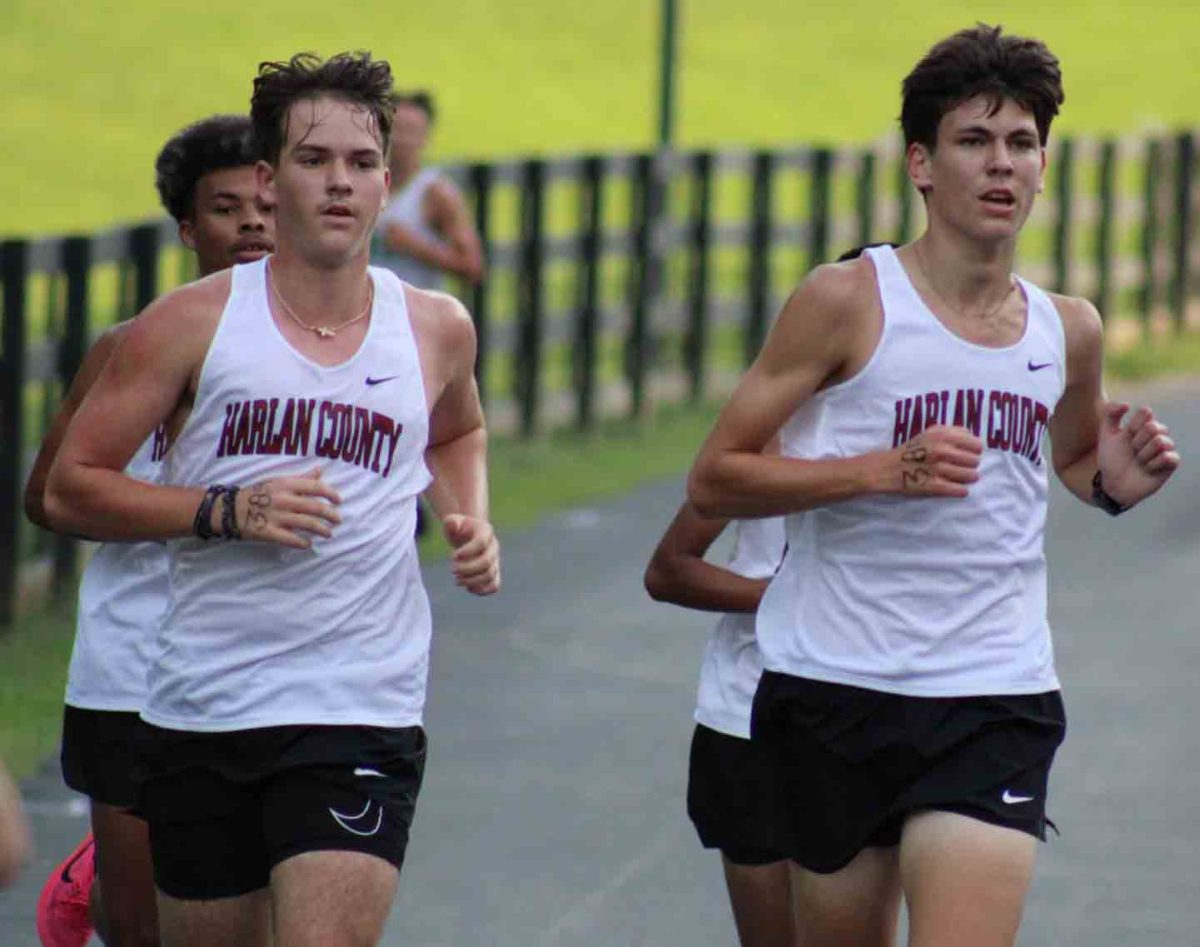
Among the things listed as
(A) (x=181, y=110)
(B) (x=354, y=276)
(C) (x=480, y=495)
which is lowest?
(A) (x=181, y=110)

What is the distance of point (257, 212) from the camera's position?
596 centimetres

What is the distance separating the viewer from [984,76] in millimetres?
5246

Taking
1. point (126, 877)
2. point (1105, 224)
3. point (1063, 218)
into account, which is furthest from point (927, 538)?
point (1105, 224)

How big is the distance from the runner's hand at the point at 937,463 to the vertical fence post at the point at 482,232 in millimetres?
12174

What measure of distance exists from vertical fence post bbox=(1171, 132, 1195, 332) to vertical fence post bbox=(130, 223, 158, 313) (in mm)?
15479

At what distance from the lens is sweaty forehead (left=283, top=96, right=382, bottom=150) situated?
5164mm

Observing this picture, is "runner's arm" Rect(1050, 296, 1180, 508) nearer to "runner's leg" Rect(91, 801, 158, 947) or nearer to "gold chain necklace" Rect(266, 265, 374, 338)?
"gold chain necklace" Rect(266, 265, 374, 338)

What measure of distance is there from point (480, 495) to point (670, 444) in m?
12.5

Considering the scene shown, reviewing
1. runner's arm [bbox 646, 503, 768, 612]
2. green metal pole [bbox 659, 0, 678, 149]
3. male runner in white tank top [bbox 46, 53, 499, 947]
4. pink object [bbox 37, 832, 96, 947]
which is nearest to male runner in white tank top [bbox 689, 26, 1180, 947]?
runner's arm [bbox 646, 503, 768, 612]

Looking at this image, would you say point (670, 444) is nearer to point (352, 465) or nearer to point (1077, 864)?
point (1077, 864)

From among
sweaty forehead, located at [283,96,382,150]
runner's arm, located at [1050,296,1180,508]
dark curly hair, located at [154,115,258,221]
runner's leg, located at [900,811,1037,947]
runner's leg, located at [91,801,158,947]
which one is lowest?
runner's leg, located at [91,801,158,947]

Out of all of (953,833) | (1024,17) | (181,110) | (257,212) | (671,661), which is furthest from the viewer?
(1024,17)

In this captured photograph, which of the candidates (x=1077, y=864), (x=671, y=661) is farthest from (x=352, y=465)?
(x=671, y=661)

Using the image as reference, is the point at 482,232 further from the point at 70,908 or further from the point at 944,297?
the point at 944,297
